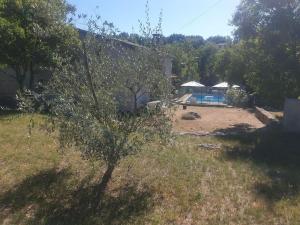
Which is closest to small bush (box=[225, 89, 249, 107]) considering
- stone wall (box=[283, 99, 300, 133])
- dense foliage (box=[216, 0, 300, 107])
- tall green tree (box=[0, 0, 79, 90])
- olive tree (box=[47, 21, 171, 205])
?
dense foliage (box=[216, 0, 300, 107])

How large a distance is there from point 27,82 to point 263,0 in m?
16.7

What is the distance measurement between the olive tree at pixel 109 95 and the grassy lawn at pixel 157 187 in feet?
2.65

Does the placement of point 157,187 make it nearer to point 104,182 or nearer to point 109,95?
point 104,182

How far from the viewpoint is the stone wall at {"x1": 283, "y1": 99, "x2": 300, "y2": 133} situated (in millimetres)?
17906

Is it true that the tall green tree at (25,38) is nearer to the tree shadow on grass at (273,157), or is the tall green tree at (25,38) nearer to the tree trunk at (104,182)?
the tree shadow on grass at (273,157)

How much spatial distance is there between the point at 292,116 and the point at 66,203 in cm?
1207

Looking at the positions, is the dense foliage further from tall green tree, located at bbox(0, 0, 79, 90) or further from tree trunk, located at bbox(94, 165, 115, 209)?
tree trunk, located at bbox(94, 165, 115, 209)

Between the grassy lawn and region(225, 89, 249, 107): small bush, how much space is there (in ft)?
79.5

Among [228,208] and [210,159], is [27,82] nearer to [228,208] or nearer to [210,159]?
[210,159]

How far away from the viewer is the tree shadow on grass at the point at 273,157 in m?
10.0

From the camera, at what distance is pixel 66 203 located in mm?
9188

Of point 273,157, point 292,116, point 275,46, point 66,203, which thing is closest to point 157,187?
point 66,203

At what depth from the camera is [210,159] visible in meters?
12.6

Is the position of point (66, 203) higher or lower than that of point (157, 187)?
lower
